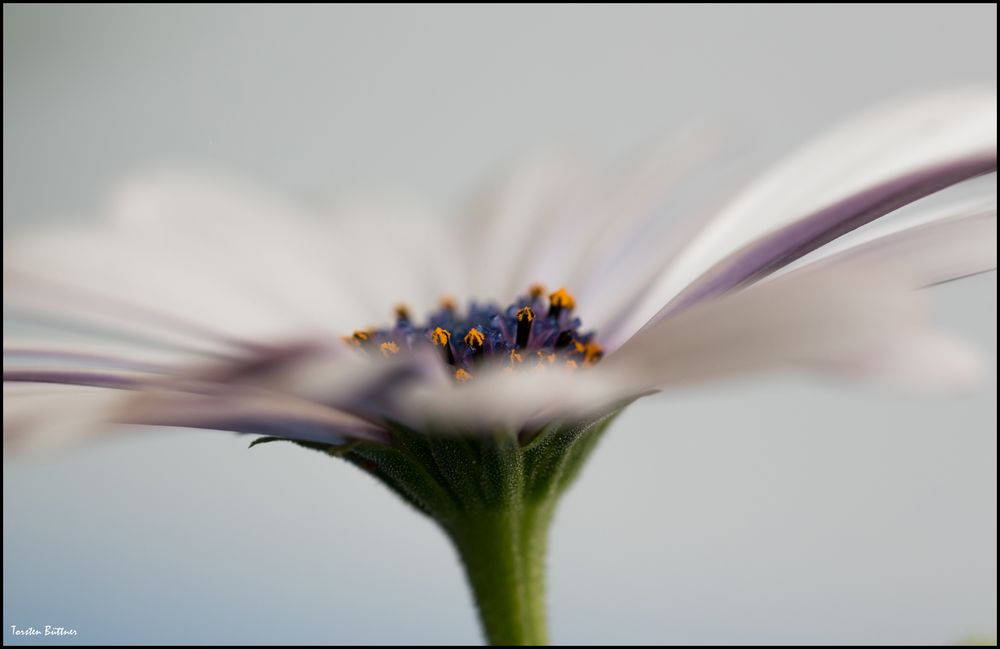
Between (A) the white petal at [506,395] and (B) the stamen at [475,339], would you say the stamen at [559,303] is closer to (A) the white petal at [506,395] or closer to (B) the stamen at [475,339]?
(B) the stamen at [475,339]

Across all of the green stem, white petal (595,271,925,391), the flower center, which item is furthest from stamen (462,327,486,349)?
white petal (595,271,925,391)

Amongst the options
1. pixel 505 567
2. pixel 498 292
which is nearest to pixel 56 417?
pixel 505 567

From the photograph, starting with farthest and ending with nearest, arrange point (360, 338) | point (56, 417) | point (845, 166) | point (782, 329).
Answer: point (360, 338) < point (845, 166) < point (56, 417) < point (782, 329)

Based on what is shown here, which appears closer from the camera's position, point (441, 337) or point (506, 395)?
point (506, 395)

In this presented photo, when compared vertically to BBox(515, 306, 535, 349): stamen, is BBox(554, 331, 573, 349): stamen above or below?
below

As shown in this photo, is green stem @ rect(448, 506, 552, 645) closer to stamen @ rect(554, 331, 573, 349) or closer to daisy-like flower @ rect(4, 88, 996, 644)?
daisy-like flower @ rect(4, 88, 996, 644)

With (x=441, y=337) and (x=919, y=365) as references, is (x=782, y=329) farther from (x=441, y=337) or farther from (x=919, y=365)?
(x=441, y=337)

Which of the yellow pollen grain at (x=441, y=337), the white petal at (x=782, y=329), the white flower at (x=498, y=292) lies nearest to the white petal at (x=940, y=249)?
the white flower at (x=498, y=292)
